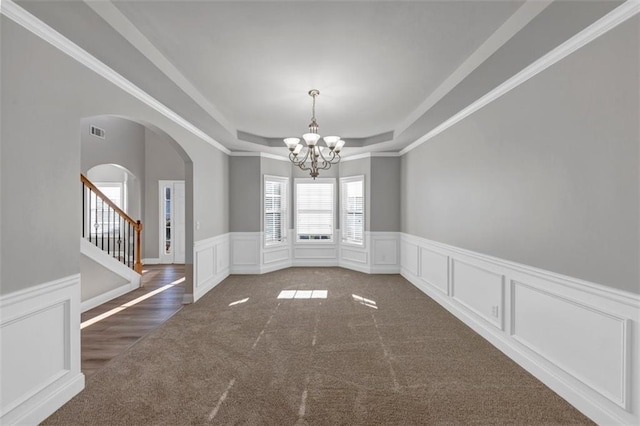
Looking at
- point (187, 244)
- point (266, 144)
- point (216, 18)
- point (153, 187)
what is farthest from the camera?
point (153, 187)

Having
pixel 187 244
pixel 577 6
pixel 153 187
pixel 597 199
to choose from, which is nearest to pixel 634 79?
pixel 577 6

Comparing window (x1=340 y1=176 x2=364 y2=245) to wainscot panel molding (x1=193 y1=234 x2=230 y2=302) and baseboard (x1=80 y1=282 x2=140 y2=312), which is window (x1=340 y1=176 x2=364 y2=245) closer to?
wainscot panel molding (x1=193 y1=234 x2=230 y2=302)

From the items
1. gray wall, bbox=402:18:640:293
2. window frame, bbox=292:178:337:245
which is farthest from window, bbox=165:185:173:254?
gray wall, bbox=402:18:640:293

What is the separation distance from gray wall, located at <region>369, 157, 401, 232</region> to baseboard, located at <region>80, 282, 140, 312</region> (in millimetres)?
4760

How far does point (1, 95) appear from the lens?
6.59 feet

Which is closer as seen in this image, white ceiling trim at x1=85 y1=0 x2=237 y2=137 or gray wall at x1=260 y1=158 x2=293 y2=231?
white ceiling trim at x1=85 y1=0 x2=237 y2=137

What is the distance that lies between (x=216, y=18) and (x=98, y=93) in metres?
1.34

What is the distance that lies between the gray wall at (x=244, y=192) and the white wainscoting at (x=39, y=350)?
446 cm

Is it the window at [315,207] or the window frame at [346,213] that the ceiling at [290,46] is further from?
the window at [315,207]

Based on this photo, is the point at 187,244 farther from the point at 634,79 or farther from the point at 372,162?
the point at 634,79

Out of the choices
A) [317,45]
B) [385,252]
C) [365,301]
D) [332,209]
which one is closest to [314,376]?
[365,301]

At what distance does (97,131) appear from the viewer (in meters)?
7.41

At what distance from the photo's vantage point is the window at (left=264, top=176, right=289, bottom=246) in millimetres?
7352

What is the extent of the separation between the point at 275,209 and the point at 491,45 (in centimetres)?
566
